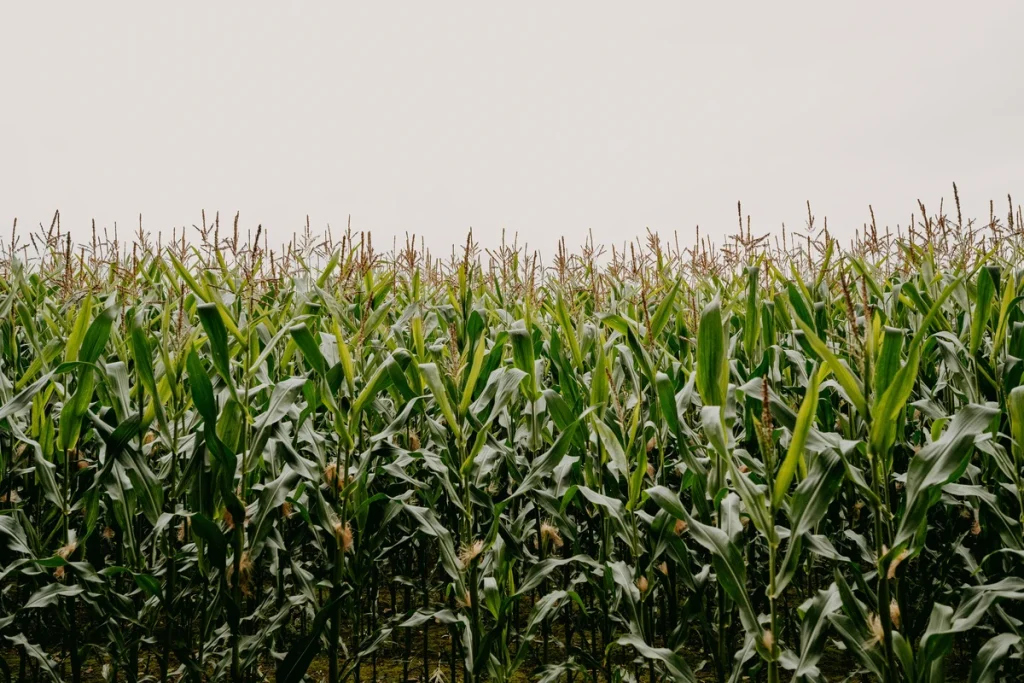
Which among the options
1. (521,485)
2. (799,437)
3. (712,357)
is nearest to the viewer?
(799,437)

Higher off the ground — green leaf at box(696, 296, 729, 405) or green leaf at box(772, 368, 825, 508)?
green leaf at box(696, 296, 729, 405)

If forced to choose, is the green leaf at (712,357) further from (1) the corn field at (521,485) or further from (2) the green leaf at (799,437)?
(2) the green leaf at (799,437)

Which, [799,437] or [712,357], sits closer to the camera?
[799,437]

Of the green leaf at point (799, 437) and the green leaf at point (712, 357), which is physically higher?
the green leaf at point (712, 357)

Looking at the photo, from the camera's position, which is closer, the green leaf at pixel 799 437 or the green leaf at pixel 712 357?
the green leaf at pixel 799 437

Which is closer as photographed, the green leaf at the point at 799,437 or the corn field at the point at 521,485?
the green leaf at the point at 799,437

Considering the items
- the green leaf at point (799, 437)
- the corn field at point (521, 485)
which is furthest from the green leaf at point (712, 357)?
the green leaf at point (799, 437)

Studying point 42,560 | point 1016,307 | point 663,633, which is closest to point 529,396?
point 663,633

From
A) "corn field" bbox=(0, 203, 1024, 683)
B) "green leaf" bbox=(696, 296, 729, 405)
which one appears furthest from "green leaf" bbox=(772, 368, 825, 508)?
"green leaf" bbox=(696, 296, 729, 405)

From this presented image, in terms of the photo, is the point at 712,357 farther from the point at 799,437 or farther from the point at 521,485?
the point at 521,485

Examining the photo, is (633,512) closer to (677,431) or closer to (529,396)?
(677,431)

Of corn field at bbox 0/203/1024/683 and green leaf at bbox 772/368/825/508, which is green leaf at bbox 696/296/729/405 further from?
green leaf at bbox 772/368/825/508

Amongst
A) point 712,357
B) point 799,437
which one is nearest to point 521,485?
point 712,357

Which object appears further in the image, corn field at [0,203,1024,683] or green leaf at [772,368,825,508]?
corn field at [0,203,1024,683]
